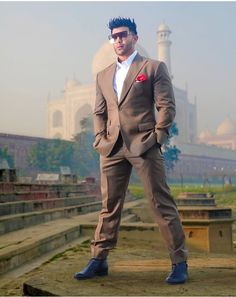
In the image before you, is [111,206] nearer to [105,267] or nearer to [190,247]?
[105,267]

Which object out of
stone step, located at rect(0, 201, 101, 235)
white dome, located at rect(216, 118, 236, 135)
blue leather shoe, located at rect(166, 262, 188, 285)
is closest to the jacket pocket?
blue leather shoe, located at rect(166, 262, 188, 285)

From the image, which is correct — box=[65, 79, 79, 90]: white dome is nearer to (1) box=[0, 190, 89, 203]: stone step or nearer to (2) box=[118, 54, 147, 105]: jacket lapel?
(1) box=[0, 190, 89, 203]: stone step

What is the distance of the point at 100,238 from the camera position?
2.46 metres

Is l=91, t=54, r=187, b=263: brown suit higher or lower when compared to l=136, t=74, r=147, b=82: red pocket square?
lower

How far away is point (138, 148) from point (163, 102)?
31 cm

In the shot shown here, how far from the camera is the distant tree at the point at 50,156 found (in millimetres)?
36938

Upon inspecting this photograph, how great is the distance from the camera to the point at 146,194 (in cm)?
239

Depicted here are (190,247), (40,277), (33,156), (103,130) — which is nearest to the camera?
(40,277)

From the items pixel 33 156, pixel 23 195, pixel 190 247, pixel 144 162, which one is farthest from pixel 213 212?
pixel 33 156

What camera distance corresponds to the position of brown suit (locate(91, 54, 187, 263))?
2332 millimetres

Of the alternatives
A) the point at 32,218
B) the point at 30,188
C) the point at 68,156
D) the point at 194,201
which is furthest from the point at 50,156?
the point at 32,218

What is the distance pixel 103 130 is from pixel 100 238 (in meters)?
0.66

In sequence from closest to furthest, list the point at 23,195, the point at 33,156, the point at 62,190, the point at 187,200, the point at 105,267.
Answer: the point at 105,267, the point at 23,195, the point at 187,200, the point at 62,190, the point at 33,156

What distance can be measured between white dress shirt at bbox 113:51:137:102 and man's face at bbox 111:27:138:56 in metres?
0.05
